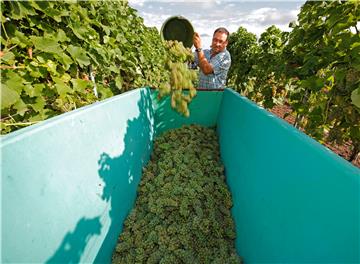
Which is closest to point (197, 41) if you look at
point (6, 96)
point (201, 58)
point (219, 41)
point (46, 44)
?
point (201, 58)

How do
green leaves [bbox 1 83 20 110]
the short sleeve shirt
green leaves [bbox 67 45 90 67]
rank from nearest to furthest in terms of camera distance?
green leaves [bbox 1 83 20 110]
green leaves [bbox 67 45 90 67]
the short sleeve shirt

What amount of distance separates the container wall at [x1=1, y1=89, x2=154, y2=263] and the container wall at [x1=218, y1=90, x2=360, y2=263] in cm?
117

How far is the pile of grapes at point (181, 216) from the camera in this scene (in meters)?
1.78

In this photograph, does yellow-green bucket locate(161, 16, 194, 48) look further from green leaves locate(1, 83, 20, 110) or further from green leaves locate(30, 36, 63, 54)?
green leaves locate(1, 83, 20, 110)

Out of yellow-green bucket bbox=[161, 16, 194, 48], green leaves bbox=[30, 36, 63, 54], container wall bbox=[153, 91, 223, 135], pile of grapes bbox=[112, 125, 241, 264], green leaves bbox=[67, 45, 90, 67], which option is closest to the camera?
green leaves bbox=[30, 36, 63, 54]

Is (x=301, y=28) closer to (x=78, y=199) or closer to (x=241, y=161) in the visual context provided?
(x=241, y=161)

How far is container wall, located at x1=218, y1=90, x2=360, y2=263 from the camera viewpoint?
83 centimetres

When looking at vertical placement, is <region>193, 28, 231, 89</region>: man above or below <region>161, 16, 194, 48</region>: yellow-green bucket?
below

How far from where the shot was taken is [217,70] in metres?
3.70

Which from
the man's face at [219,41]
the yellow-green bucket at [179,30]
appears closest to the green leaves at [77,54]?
the yellow-green bucket at [179,30]

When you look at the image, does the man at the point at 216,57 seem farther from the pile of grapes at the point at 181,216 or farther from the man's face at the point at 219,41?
the pile of grapes at the point at 181,216

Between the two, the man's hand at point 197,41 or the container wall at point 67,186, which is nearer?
the container wall at point 67,186

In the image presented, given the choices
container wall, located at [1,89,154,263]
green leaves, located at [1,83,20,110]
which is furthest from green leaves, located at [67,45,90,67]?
green leaves, located at [1,83,20,110]

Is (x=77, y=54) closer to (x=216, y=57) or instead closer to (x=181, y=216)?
(x=181, y=216)
